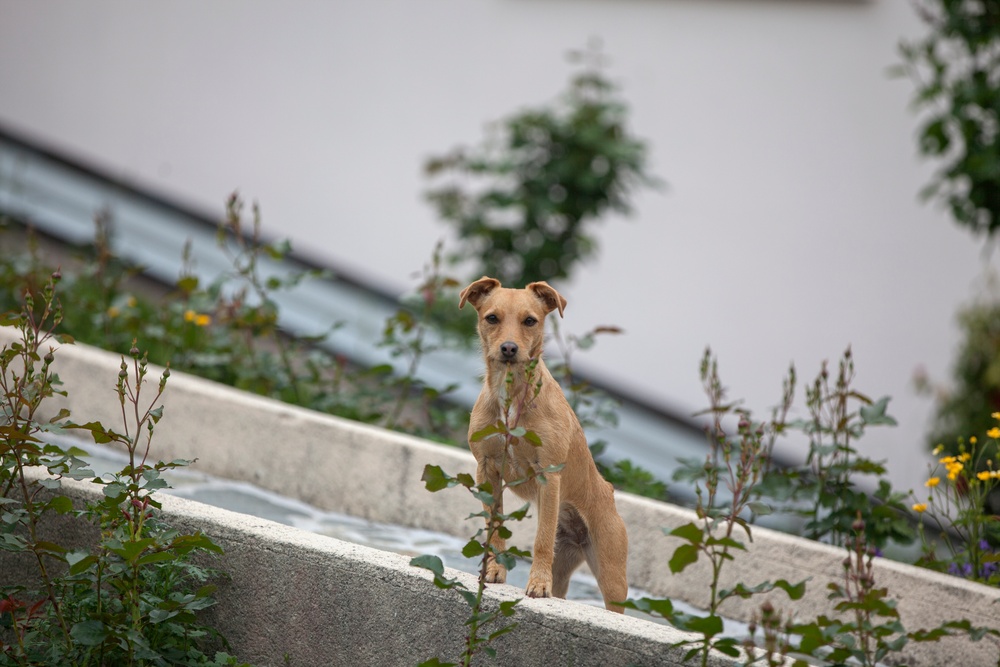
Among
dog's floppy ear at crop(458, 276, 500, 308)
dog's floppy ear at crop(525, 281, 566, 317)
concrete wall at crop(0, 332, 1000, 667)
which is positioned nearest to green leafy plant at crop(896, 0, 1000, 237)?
concrete wall at crop(0, 332, 1000, 667)

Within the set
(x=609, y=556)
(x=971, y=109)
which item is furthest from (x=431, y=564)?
(x=971, y=109)

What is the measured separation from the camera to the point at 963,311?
25.9ft

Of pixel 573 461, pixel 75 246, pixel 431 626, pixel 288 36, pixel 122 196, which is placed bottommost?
pixel 431 626

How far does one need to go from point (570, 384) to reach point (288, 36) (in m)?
5.70

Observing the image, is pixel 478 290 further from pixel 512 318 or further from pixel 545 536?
pixel 545 536

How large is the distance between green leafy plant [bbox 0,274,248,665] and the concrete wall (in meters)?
0.20

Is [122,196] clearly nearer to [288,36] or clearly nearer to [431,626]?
[288,36]

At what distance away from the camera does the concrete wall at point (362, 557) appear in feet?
9.96

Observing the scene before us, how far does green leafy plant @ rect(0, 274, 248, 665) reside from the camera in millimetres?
2811

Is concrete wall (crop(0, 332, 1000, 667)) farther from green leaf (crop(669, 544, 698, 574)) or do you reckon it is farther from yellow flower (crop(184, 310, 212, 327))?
yellow flower (crop(184, 310, 212, 327))

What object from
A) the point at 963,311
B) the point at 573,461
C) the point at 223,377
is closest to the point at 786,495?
the point at 573,461

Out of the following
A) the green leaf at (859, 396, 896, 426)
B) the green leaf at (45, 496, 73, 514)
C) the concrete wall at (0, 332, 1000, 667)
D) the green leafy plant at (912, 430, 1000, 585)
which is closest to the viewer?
the green leaf at (45, 496, 73, 514)

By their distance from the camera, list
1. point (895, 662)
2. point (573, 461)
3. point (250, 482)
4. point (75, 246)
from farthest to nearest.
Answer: point (75, 246)
point (250, 482)
point (895, 662)
point (573, 461)

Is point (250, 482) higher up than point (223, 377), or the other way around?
point (223, 377)
